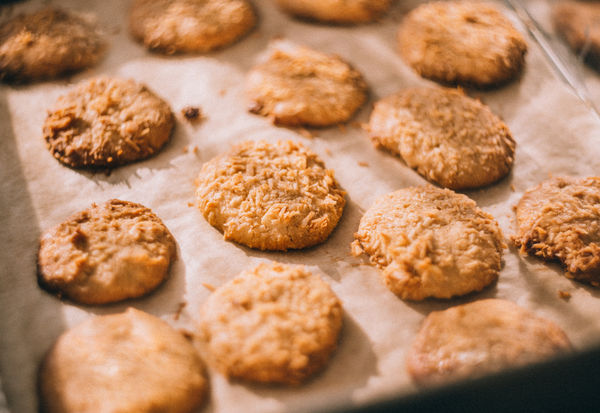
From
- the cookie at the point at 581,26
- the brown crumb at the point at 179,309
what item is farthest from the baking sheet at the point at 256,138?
the cookie at the point at 581,26

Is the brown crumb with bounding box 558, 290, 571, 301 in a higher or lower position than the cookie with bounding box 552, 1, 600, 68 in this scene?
lower

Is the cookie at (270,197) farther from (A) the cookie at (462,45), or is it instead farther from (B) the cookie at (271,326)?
(A) the cookie at (462,45)

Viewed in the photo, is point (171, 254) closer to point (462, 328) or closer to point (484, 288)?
point (462, 328)

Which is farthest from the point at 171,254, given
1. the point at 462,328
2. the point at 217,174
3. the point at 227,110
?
the point at 462,328

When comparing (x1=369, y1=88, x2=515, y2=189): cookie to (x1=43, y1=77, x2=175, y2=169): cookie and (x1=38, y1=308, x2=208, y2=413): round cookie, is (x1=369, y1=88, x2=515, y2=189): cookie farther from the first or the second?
(x1=38, y1=308, x2=208, y2=413): round cookie

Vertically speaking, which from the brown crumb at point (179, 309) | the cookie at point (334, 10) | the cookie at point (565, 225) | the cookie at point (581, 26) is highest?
the cookie at point (581, 26)

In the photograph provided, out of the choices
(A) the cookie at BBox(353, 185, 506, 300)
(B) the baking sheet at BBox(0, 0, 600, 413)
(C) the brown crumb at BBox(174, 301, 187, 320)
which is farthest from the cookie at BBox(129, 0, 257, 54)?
(C) the brown crumb at BBox(174, 301, 187, 320)
